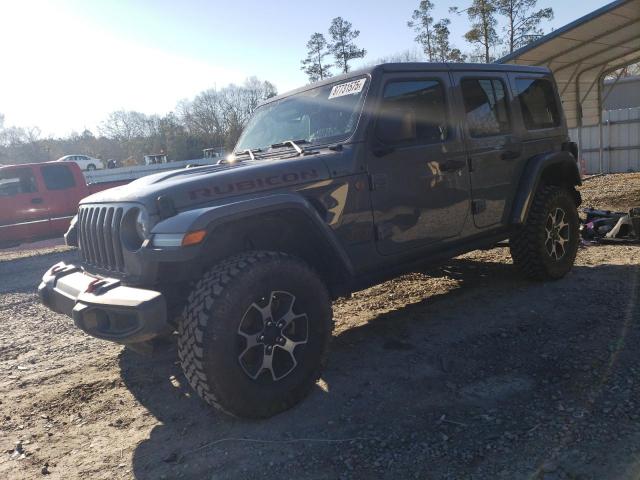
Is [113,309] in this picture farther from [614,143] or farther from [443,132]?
[614,143]

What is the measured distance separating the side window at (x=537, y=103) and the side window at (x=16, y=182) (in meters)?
10.1

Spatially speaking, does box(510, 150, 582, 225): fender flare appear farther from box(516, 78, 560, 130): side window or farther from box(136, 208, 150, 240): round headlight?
box(136, 208, 150, 240): round headlight

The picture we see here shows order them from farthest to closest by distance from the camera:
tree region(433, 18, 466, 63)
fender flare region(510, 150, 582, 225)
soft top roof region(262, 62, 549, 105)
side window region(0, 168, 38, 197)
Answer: tree region(433, 18, 466, 63) → side window region(0, 168, 38, 197) → fender flare region(510, 150, 582, 225) → soft top roof region(262, 62, 549, 105)

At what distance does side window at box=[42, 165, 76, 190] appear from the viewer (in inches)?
428

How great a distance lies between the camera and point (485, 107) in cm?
446

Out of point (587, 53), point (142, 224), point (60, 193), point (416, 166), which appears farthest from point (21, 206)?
point (587, 53)

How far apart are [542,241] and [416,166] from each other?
1.87 meters

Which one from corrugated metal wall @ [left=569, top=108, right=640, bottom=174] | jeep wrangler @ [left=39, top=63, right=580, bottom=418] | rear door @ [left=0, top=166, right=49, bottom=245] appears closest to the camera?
jeep wrangler @ [left=39, top=63, right=580, bottom=418]

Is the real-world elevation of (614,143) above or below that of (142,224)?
below

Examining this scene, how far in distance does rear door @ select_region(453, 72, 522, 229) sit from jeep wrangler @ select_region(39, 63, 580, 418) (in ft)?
0.06

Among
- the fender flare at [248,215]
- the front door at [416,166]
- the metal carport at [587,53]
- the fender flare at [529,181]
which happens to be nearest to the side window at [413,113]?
the front door at [416,166]

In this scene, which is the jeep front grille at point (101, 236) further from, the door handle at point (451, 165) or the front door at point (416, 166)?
the door handle at point (451, 165)

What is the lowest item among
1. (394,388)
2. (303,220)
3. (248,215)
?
(394,388)

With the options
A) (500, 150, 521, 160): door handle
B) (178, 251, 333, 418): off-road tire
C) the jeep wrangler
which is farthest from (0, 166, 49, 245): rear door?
(500, 150, 521, 160): door handle
